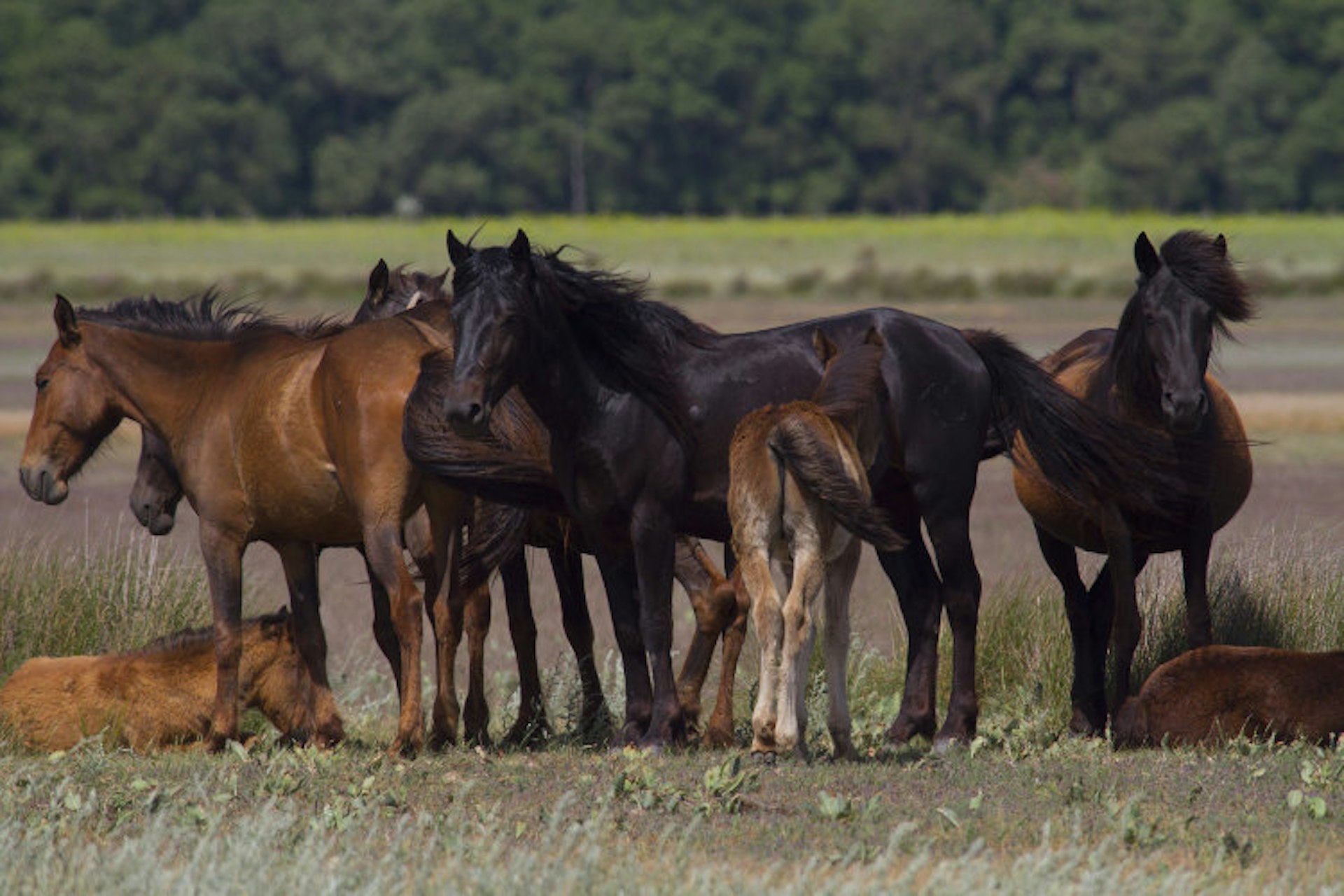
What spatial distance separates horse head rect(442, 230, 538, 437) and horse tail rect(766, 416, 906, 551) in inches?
45.8

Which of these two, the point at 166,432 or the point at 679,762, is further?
the point at 166,432

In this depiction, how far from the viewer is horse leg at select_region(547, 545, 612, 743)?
10.2m

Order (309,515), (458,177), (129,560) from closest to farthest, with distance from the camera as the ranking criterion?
(309,515) → (129,560) → (458,177)

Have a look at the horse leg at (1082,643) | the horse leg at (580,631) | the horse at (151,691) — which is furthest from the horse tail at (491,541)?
the horse leg at (1082,643)

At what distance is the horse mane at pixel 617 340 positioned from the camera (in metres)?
9.17

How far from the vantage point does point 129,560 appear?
450 inches

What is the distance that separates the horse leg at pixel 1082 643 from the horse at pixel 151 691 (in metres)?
3.42

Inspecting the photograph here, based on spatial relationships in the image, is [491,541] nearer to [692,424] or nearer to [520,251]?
[692,424]

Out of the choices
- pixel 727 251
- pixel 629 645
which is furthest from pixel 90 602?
pixel 727 251

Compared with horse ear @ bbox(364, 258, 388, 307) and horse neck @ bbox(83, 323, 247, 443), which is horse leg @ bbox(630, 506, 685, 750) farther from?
horse ear @ bbox(364, 258, 388, 307)

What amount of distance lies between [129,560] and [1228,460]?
5457mm

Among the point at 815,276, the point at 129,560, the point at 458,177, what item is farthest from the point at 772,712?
the point at 458,177

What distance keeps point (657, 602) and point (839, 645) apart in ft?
2.61

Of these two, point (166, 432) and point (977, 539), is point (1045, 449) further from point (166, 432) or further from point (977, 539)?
point (977, 539)
